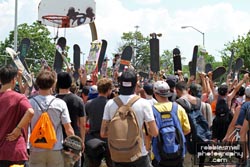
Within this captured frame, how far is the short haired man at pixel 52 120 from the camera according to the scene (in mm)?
5750

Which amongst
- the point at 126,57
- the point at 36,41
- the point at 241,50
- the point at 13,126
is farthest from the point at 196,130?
the point at 36,41

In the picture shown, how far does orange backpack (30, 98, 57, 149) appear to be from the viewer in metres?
5.64

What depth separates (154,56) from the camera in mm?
12211

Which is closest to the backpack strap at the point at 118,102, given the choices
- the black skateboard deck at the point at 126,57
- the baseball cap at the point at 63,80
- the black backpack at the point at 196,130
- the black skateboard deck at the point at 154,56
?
the baseball cap at the point at 63,80

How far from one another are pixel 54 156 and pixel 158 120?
4.38ft

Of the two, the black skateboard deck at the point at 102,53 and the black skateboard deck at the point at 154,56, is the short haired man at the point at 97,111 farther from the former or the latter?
the black skateboard deck at the point at 102,53

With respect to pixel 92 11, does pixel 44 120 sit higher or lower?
lower

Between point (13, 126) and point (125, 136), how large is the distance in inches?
50.2

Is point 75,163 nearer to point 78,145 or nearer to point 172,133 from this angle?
point 78,145

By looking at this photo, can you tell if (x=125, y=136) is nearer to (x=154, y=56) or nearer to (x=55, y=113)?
(x=55, y=113)

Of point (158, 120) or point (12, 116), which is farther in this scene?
point (158, 120)

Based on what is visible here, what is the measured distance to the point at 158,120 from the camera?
6.00 meters

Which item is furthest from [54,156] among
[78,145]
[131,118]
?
[131,118]

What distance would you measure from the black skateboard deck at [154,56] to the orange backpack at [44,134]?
6.67 meters
